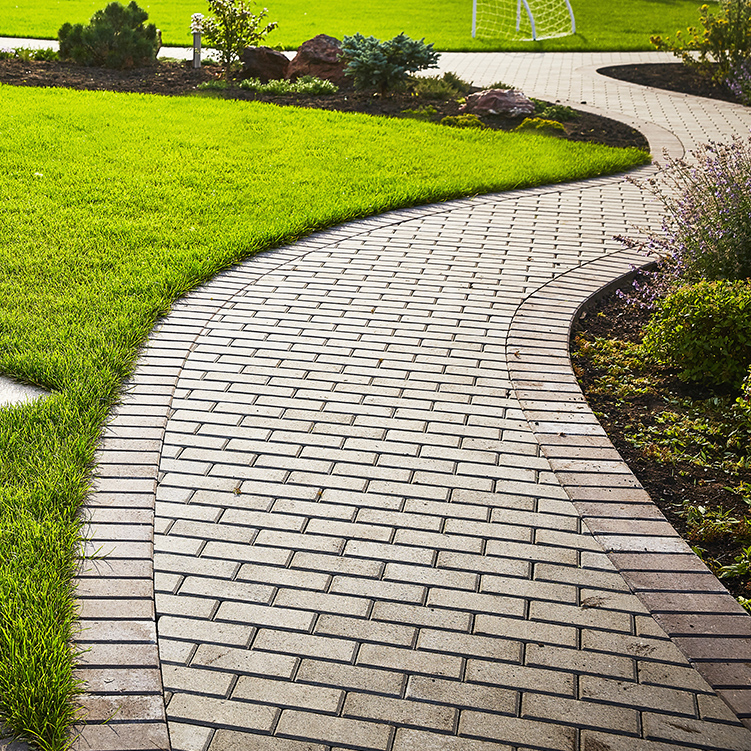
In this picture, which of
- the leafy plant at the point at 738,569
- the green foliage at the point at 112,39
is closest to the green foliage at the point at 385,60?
the green foliage at the point at 112,39

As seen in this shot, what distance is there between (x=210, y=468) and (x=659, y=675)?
2084 mm

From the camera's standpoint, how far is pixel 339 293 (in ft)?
18.4

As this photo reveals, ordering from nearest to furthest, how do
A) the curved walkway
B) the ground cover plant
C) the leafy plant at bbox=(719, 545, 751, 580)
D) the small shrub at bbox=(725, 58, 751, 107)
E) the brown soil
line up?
the curved walkway, the leafy plant at bbox=(719, 545, 751, 580), the ground cover plant, the brown soil, the small shrub at bbox=(725, 58, 751, 107)

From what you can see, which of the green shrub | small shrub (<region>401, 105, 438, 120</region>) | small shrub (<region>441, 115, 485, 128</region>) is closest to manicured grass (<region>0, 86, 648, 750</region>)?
small shrub (<region>441, 115, 485, 128</region>)

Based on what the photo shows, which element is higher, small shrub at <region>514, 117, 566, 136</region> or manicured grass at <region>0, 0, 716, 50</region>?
manicured grass at <region>0, 0, 716, 50</region>

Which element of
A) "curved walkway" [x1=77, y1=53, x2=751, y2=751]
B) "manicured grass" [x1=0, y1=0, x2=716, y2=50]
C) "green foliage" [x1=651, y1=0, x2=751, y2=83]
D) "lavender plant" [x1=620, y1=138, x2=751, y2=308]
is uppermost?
"manicured grass" [x1=0, y1=0, x2=716, y2=50]

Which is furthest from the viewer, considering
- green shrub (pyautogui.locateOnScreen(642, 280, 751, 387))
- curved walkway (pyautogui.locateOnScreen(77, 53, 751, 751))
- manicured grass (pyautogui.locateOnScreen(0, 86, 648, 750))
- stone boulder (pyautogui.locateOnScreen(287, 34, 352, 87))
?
stone boulder (pyautogui.locateOnScreen(287, 34, 352, 87))

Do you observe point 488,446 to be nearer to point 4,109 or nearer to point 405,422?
point 405,422

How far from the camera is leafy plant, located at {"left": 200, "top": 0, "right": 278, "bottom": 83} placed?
13.1 metres

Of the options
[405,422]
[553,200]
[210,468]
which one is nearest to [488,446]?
[405,422]

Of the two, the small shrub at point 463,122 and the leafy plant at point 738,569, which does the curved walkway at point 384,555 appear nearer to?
the leafy plant at point 738,569

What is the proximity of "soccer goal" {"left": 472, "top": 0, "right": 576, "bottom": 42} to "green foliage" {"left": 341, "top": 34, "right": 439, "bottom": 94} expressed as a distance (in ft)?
33.1

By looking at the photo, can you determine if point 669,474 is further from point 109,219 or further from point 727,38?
point 727,38

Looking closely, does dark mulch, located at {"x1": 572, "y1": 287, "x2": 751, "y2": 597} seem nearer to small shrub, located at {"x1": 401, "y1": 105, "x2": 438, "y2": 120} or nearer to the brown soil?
the brown soil
